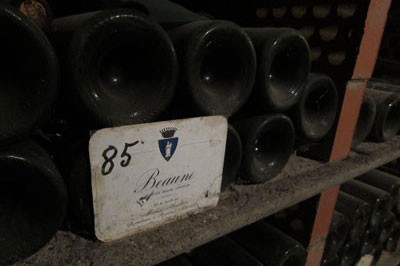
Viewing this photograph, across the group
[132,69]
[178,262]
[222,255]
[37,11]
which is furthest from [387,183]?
[37,11]

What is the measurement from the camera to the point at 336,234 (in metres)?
1.00

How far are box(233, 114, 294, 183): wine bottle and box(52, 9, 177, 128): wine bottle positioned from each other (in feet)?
0.66

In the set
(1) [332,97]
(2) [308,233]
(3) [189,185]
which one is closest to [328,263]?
(2) [308,233]

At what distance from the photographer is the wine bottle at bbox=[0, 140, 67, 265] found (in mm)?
354

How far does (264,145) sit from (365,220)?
0.69m

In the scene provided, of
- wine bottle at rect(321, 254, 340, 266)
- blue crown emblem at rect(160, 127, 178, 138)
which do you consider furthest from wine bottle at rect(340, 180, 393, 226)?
blue crown emblem at rect(160, 127, 178, 138)

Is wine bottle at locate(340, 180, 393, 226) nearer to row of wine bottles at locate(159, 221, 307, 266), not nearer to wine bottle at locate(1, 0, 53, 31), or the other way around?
row of wine bottles at locate(159, 221, 307, 266)

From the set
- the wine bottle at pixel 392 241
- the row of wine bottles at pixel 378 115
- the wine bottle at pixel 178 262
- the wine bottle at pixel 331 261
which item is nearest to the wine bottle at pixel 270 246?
the wine bottle at pixel 178 262

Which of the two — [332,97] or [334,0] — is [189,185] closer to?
[332,97]

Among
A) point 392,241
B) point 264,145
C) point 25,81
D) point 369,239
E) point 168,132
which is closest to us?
point 25,81

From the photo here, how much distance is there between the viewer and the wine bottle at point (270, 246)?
2.48 ft

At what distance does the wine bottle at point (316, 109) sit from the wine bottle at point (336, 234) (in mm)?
384

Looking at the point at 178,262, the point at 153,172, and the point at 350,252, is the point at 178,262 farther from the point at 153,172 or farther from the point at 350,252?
the point at 350,252

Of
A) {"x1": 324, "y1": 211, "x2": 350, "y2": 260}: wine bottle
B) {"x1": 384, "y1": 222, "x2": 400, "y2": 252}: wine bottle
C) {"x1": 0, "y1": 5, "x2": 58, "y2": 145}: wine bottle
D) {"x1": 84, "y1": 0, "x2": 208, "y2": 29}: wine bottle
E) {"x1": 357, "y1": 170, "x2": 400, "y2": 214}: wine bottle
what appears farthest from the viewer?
{"x1": 384, "y1": 222, "x2": 400, "y2": 252}: wine bottle
